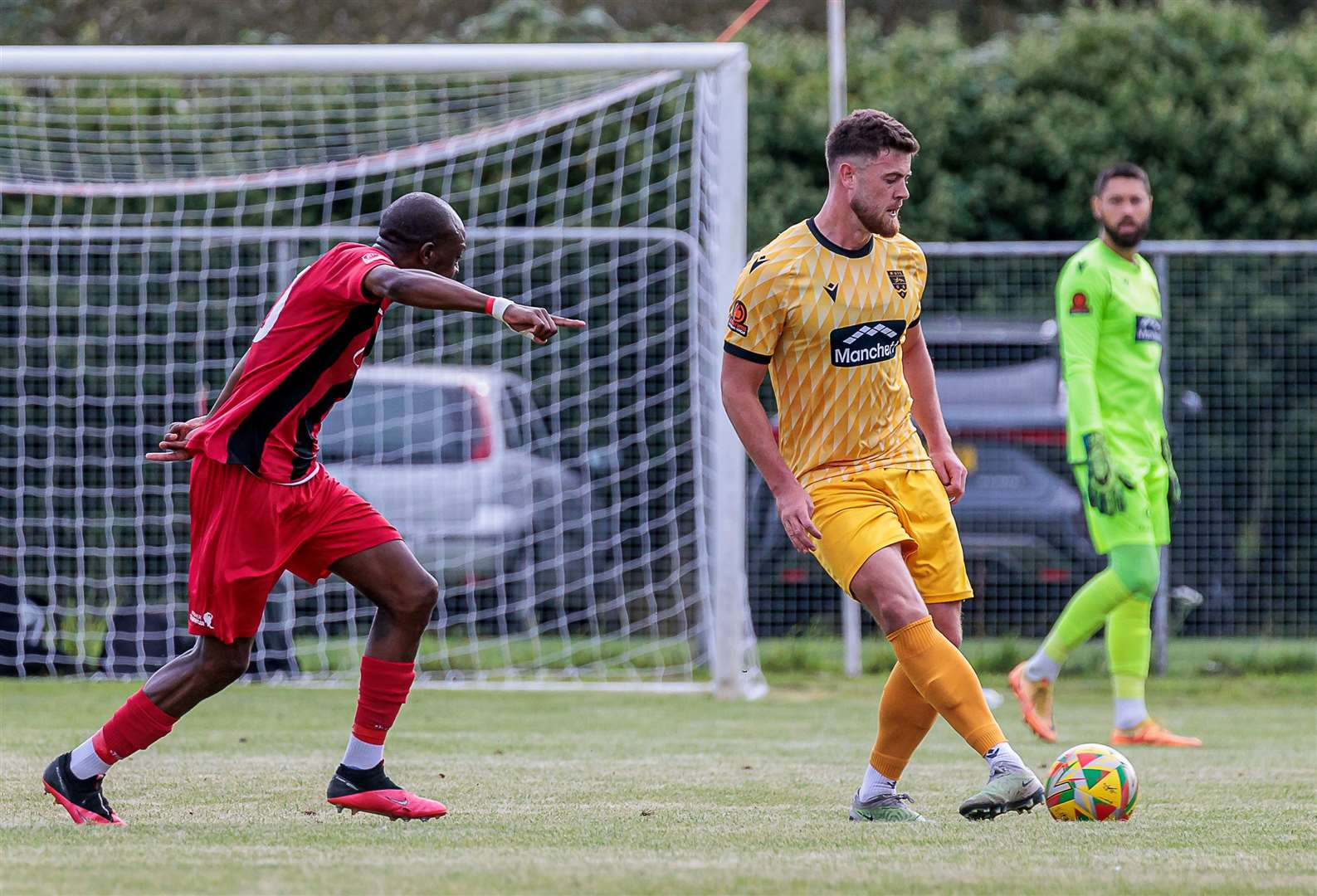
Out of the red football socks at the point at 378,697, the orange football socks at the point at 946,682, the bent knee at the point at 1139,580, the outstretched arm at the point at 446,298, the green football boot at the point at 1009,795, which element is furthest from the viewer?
the bent knee at the point at 1139,580

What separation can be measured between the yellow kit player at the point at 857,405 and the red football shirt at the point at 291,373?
1.12m

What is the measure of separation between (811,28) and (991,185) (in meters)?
12.0

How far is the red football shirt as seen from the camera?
5.07 metres

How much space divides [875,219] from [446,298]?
1307 mm

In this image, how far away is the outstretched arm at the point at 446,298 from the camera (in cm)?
453

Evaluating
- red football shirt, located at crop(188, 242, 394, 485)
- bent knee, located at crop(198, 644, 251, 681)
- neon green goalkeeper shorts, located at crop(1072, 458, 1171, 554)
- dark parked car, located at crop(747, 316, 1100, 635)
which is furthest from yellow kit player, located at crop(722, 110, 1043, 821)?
dark parked car, located at crop(747, 316, 1100, 635)

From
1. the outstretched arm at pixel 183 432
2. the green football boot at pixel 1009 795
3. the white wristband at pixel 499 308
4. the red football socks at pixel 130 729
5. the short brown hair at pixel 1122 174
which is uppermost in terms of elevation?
the short brown hair at pixel 1122 174

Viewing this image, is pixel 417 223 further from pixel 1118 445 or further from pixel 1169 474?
pixel 1169 474

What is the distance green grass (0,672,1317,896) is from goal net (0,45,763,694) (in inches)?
69.5

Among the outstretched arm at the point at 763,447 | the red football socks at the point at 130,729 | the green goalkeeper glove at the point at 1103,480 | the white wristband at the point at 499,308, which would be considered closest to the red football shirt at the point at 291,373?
the white wristband at the point at 499,308

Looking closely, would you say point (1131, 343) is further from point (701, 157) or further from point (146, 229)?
point (146, 229)

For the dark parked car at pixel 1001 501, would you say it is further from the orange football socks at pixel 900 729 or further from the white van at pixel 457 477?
the orange football socks at pixel 900 729

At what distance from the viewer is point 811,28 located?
2466 cm

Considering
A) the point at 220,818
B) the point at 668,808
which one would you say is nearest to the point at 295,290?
the point at 220,818
